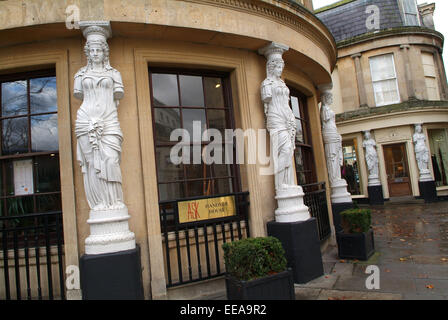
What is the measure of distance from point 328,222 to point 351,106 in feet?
36.0

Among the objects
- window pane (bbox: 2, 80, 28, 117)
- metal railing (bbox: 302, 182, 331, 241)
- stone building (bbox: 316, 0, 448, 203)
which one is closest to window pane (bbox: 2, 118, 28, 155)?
window pane (bbox: 2, 80, 28, 117)

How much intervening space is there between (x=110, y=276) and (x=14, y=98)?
10.2 feet

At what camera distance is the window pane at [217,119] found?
4992mm

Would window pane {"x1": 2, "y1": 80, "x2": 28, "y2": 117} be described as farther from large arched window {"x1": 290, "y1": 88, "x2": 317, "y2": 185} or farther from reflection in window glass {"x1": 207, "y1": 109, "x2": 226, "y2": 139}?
large arched window {"x1": 290, "y1": 88, "x2": 317, "y2": 185}

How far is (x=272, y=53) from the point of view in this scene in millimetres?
4969

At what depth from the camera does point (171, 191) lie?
14.9ft

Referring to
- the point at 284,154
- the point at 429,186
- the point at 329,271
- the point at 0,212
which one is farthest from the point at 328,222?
the point at 429,186

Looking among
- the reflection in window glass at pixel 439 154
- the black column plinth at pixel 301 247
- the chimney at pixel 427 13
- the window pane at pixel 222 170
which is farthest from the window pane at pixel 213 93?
the chimney at pixel 427 13

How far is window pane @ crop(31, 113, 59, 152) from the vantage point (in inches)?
173

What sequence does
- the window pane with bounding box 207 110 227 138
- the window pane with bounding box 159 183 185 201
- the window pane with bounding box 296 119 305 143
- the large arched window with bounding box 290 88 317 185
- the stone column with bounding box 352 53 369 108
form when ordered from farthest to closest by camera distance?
the stone column with bounding box 352 53 369 108 → the window pane with bounding box 296 119 305 143 → the large arched window with bounding box 290 88 317 185 → the window pane with bounding box 207 110 227 138 → the window pane with bounding box 159 183 185 201

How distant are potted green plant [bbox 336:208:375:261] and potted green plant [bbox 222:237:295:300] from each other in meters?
2.61

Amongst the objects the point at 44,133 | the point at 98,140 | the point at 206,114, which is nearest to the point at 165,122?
the point at 206,114

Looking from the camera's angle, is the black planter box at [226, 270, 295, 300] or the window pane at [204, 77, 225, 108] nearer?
the black planter box at [226, 270, 295, 300]

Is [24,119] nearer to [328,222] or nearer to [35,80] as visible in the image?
[35,80]
